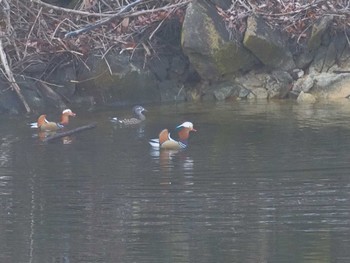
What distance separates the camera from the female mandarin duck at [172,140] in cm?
1562

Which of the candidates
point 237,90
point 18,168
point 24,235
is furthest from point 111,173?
point 237,90

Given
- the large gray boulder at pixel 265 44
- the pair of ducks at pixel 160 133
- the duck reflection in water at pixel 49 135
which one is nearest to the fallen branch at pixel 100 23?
the large gray boulder at pixel 265 44

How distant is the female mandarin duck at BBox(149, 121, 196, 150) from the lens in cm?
1562

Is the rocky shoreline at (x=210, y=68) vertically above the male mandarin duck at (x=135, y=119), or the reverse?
the rocky shoreline at (x=210, y=68)

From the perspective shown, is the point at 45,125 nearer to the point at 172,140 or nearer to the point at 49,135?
the point at 49,135

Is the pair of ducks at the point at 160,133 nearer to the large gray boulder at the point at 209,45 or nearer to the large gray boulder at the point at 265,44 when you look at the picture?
the large gray boulder at the point at 209,45

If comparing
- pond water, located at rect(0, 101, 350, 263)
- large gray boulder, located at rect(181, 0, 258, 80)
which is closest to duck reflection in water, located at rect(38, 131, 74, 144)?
pond water, located at rect(0, 101, 350, 263)

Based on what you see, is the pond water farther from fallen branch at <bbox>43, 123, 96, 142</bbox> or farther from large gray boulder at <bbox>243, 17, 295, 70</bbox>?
large gray boulder at <bbox>243, 17, 295, 70</bbox>

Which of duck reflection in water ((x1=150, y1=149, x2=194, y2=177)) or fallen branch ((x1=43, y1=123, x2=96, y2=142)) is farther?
fallen branch ((x1=43, y1=123, x2=96, y2=142))

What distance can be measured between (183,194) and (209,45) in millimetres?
9689

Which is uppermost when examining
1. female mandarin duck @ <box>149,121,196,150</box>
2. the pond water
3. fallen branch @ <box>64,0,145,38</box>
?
fallen branch @ <box>64,0,145,38</box>

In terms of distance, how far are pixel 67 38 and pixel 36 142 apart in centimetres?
560

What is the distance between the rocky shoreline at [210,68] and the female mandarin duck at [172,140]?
5.23 m

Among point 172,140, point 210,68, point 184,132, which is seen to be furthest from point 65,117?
point 210,68
